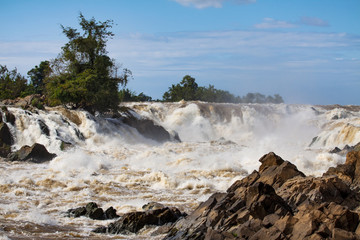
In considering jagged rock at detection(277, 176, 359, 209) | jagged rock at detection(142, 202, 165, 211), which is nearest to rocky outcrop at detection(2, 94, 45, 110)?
jagged rock at detection(142, 202, 165, 211)

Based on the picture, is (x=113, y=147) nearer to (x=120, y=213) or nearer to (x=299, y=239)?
(x=120, y=213)

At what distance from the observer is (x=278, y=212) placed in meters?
13.0

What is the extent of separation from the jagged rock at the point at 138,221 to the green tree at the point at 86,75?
78.9 ft

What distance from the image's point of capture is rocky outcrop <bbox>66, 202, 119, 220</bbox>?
16406mm

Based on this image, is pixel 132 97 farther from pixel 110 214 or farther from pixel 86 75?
pixel 110 214

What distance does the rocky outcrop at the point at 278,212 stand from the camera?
36.7 ft

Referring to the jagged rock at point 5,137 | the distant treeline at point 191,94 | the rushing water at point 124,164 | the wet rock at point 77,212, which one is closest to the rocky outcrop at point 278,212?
the rushing water at point 124,164

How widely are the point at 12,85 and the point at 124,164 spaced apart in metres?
26.2

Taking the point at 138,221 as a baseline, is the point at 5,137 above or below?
above

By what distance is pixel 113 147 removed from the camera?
33.5 meters

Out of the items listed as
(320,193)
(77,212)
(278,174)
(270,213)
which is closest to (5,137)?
(77,212)

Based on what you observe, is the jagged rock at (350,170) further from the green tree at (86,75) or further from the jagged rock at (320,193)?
the green tree at (86,75)

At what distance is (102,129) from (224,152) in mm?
9258

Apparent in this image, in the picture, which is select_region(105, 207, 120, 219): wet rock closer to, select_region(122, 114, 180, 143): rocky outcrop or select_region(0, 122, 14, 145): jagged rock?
select_region(0, 122, 14, 145): jagged rock
